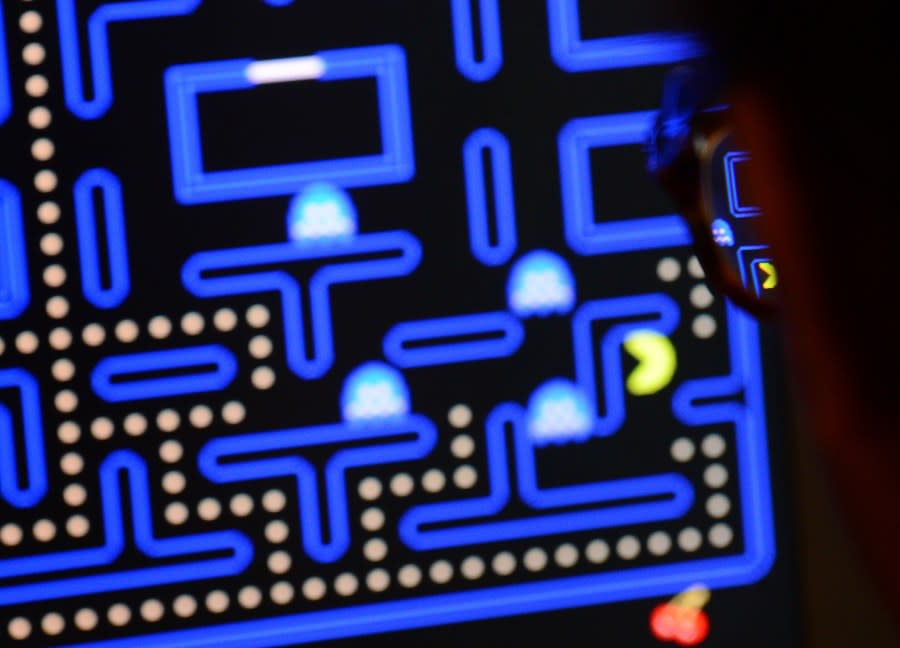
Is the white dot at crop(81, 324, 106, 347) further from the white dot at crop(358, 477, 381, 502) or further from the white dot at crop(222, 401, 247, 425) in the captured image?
the white dot at crop(358, 477, 381, 502)

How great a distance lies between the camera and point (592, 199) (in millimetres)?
1742

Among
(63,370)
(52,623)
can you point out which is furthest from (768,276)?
(52,623)

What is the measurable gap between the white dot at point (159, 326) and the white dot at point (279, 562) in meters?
0.32

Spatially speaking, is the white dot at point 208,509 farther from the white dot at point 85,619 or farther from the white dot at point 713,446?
the white dot at point 713,446

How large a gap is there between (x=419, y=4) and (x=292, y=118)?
0.71 feet

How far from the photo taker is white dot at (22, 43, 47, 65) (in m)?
1.60

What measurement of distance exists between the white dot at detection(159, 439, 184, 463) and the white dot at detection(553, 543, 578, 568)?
20.2 inches

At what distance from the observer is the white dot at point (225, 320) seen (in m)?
1.67

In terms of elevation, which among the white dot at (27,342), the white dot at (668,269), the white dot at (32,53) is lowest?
the white dot at (27,342)

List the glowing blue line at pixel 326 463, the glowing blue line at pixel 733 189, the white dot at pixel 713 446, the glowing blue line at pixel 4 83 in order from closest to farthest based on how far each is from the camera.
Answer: the glowing blue line at pixel 733 189 < the glowing blue line at pixel 4 83 < the glowing blue line at pixel 326 463 < the white dot at pixel 713 446

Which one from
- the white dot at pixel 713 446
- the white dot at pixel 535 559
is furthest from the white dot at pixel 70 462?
the white dot at pixel 713 446

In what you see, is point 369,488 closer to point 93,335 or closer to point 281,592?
point 281,592

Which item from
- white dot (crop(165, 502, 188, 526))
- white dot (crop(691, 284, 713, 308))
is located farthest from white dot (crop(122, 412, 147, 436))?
white dot (crop(691, 284, 713, 308))

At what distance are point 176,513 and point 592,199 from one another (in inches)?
26.5
